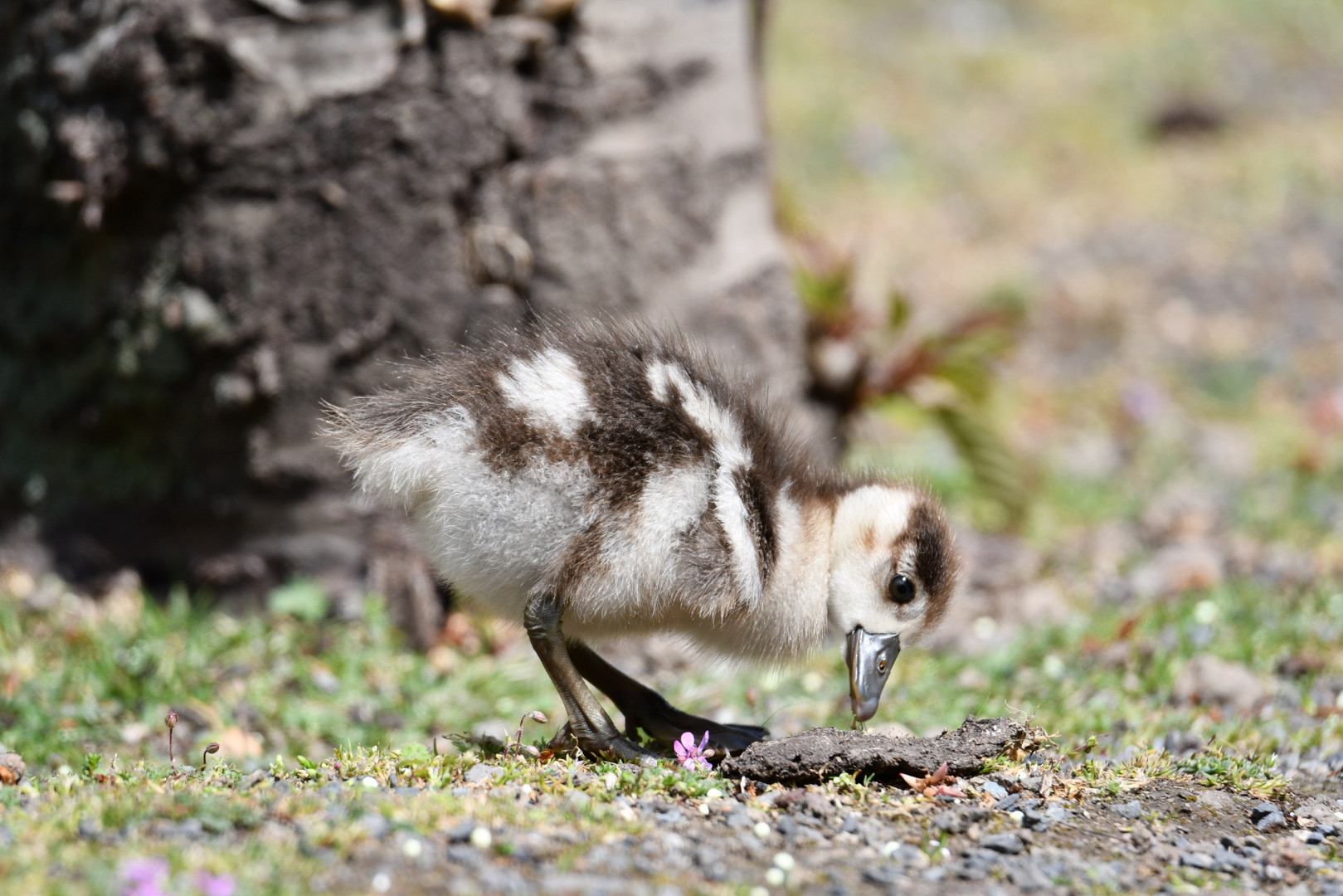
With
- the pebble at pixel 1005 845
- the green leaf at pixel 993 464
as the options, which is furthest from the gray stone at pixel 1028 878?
the green leaf at pixel 993 464

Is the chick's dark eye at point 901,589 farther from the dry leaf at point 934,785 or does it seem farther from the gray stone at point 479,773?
the gray stone at point 479,773

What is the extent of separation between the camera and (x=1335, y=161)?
14906mm

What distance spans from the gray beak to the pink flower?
0.63 m

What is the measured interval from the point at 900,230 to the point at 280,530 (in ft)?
30.8

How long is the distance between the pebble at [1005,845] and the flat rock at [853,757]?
42cm

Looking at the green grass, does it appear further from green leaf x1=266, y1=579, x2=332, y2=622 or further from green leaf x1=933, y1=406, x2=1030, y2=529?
green leaf x1=933, y1=406, x2=1030, y2=529

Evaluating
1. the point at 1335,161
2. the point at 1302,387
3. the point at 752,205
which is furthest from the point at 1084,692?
the point at 1335,161

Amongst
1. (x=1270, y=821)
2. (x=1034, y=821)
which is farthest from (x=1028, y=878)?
(x=1270, y=821)

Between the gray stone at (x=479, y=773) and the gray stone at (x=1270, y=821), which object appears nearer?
the gray stone at (x=479, y=773)

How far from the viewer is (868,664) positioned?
430 centimetres

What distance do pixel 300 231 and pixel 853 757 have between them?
384 cm

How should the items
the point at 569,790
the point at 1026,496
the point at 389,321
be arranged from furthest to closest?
the point at 1026,496, the point at 389,321, the point at 569,790

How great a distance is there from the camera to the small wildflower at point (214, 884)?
2.60 metres

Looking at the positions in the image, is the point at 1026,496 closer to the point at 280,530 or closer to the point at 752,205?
the point at 752,205
